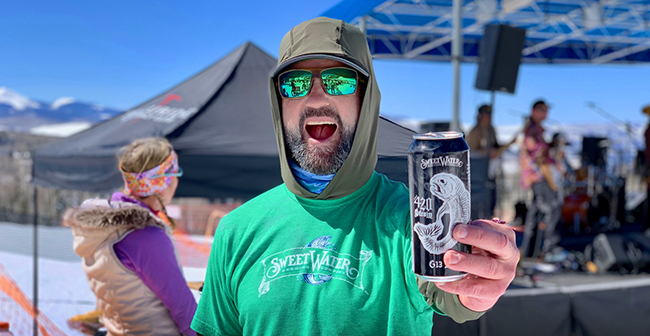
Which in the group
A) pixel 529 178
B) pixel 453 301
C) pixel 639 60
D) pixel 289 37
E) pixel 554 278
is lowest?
pixel 554 278

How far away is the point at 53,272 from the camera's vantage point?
4121 mm

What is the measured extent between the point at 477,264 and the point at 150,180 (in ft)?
4.93

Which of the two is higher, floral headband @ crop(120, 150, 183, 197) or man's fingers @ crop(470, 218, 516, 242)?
man's fingers @ crop(470, 218, 516, 242)

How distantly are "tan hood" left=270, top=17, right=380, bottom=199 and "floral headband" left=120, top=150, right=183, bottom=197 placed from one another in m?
1.01

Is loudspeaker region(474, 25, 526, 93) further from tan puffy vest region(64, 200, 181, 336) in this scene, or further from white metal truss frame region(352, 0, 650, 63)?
white metal truss frame region(352, 0, 650, 63)

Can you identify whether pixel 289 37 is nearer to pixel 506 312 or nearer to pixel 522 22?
pixel 506 312

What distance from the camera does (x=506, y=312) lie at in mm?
3928

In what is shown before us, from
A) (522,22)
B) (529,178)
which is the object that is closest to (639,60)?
(522,22)

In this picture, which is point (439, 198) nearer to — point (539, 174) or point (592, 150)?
point (539, 174)

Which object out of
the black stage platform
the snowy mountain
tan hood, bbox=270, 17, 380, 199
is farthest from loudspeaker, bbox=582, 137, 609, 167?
the snowy mountain

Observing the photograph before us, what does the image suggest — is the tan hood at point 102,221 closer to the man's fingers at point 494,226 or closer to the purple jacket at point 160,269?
the purple jacket at point 160,269

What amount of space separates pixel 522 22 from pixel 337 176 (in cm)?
1025

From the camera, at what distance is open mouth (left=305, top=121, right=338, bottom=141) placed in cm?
104

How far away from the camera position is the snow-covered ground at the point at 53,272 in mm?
3127
